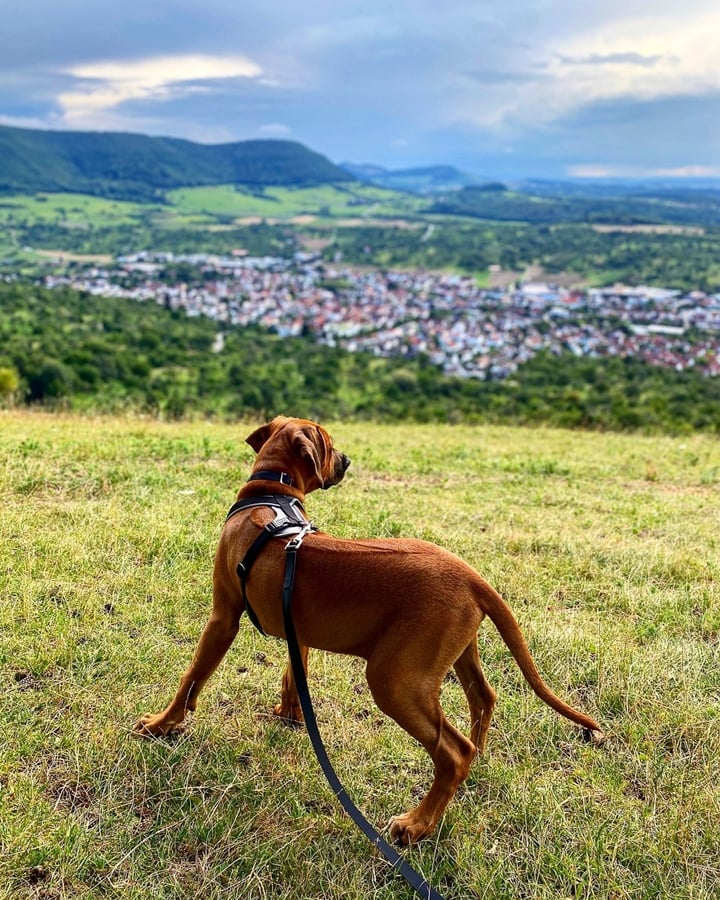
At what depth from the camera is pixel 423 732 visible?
9.25 feet

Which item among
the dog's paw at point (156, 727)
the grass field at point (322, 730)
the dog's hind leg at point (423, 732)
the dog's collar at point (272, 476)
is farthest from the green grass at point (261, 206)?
the dog's hind leg at point (423, 732)

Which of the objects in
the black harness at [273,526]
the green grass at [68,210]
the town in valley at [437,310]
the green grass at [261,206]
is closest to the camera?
the black harness at [273,526]

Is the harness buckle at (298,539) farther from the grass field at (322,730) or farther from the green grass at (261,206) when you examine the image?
the green grass at (261,206)

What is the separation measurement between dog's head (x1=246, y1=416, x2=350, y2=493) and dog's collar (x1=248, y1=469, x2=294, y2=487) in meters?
0.03

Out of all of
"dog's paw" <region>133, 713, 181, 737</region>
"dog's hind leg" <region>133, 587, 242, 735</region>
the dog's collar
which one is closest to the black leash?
the dog's collar

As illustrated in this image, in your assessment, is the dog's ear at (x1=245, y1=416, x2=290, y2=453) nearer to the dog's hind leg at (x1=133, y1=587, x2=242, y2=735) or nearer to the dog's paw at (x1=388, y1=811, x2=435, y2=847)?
the dog's hind leg at (x1=133, y1=587, x2=242, y2=735)

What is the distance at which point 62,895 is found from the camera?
2.54m

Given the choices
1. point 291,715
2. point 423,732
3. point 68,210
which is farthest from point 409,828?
point 68,210

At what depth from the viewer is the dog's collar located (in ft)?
11.3

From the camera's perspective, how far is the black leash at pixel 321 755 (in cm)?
265

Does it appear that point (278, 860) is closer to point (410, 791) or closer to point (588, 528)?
point (410, 791)

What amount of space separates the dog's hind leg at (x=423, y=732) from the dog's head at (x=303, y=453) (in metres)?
1.12

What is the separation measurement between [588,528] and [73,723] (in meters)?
5.17

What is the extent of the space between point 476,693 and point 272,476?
1.54 metres
